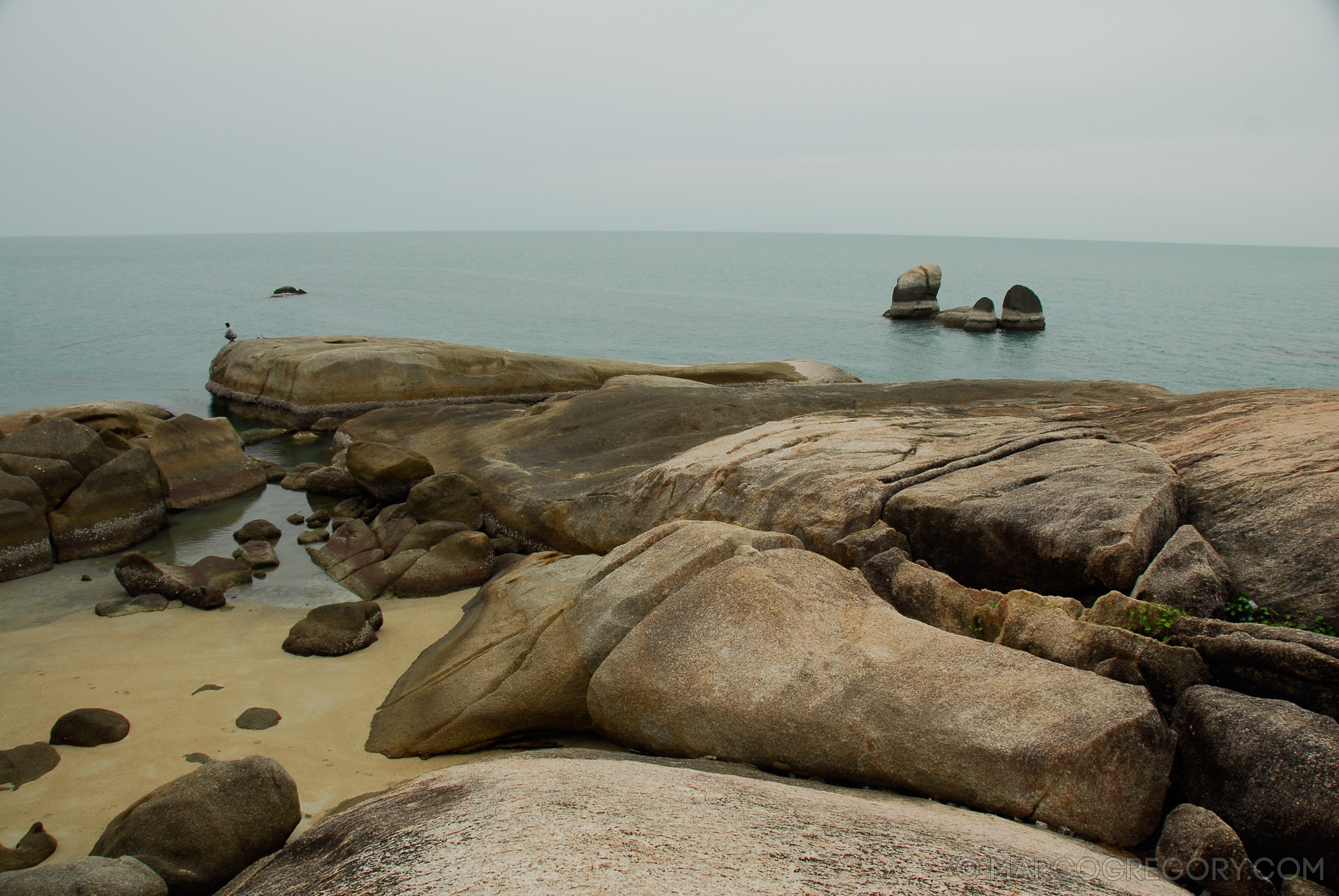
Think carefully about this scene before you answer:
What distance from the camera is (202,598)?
35.2ft

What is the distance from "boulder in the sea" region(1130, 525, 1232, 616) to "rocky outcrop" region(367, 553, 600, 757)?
4.49 meters

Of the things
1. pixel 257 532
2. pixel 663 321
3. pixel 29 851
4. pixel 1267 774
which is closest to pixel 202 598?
pixel 257 532

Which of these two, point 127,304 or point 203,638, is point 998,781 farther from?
point 127,304

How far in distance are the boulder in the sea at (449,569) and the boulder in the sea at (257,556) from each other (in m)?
2.60

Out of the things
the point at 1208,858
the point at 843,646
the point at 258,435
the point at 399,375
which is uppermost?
the point at 843,646

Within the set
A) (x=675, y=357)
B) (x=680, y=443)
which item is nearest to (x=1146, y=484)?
(x=680, y=443)

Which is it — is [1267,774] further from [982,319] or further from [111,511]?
[982,319]

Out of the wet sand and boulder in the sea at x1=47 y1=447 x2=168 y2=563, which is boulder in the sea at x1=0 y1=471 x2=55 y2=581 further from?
the wet sand

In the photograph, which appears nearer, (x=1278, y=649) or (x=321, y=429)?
(x=1278, y=649)

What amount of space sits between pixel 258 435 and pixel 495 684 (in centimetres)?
1869

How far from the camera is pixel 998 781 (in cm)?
451

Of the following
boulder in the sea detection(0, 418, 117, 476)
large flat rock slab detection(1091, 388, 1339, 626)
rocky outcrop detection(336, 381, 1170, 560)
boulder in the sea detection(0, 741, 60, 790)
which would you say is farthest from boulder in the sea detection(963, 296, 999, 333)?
boulder in the sea detection(0, 741, 60, 790)

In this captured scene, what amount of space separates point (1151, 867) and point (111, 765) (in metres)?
7.96

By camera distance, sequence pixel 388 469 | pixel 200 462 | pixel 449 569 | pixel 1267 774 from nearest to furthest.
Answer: pixel 1267 774 < pixel 449 569 < pixel 388 469 < pixel 200 462
